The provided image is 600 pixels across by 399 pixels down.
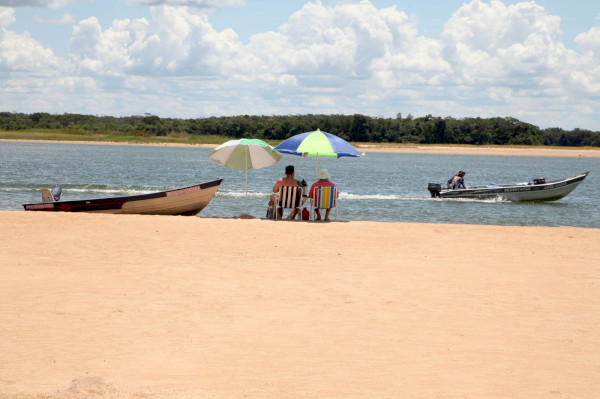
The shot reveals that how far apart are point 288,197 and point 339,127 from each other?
9368cm

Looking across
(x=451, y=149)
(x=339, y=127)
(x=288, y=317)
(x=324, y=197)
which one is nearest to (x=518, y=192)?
(x=324, y=197)

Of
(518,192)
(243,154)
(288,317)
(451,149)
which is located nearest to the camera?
(288,317)

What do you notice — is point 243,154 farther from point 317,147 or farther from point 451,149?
point 451,149

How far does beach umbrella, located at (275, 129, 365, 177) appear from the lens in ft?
49.5

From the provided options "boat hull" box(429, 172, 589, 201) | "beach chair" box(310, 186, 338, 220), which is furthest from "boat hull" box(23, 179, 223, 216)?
"boat hull" box(429, 172, 589, 201)

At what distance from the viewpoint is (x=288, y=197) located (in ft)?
51.3

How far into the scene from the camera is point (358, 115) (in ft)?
358

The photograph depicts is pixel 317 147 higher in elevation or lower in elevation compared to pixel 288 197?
higher

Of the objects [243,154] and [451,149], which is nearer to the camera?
[243,154]

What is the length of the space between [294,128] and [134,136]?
21892 mm

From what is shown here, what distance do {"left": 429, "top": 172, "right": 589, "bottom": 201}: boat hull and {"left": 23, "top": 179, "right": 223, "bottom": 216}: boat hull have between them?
12341 millimetres

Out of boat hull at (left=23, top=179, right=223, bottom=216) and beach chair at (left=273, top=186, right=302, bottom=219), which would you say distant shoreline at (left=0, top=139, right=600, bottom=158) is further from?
beach chair at (left=273, top=186, right=302, bottom=219)

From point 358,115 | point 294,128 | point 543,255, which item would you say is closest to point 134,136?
point 294,128

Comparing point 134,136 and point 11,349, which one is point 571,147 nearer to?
point 134,136
